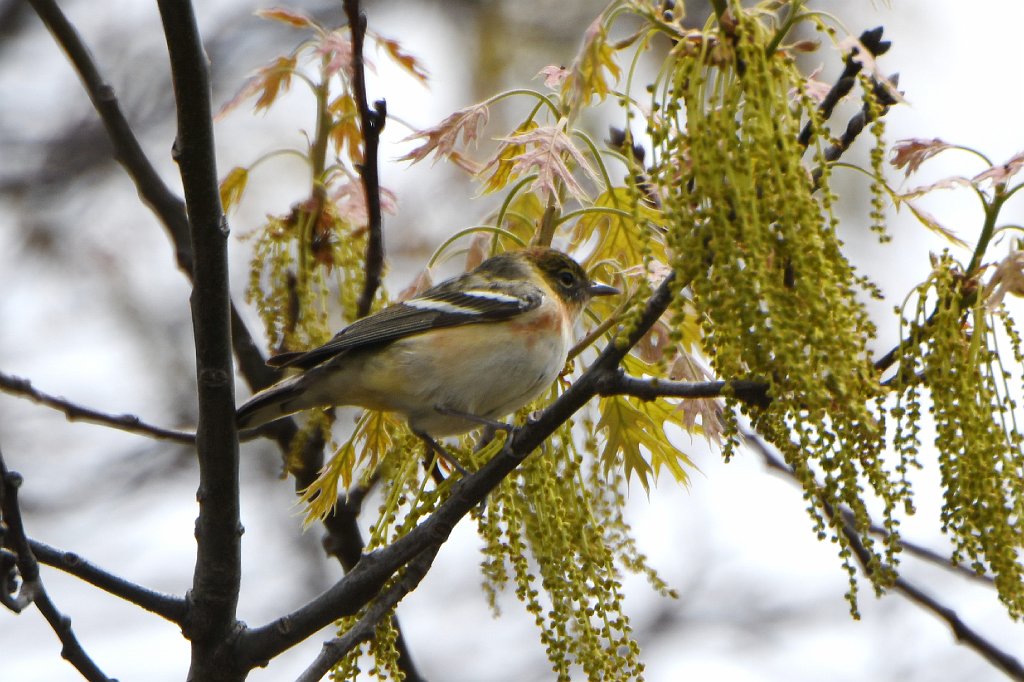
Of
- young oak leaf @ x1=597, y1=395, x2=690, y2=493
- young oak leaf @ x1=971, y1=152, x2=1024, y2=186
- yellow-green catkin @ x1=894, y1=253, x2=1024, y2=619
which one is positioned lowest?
yellow-green catkin @ x1=894, y1=253, x2=1024, y2=619

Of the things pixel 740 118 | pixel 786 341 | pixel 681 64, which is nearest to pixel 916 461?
pixel 786 341

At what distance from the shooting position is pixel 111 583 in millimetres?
2828

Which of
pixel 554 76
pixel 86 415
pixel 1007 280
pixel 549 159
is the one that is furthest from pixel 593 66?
pixel 86 415

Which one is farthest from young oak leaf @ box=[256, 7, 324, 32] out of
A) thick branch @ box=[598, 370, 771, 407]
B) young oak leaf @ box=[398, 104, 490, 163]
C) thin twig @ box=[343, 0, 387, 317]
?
thick branch @ box=[598, 370, 771, 407]

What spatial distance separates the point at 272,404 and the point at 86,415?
59 cm

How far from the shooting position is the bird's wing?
4.07m

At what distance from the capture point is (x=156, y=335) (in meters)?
8.61

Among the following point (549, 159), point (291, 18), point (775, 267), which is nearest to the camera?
point (775, 267)

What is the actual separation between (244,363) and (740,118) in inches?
110

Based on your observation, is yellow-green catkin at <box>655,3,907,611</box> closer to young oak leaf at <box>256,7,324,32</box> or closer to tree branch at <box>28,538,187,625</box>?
tree branch at <box>28,538,187,625</box>

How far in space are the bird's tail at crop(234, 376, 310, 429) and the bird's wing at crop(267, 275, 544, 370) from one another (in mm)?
99

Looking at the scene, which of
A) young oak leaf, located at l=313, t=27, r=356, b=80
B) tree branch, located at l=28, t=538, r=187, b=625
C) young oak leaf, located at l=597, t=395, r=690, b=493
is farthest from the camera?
young oak leaf, located at l=313, t=27, r=356, b=80

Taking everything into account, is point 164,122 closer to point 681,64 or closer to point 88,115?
point 88,115

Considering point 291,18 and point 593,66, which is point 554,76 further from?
A: point 291,18
